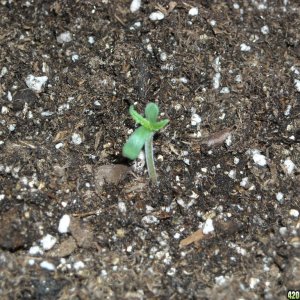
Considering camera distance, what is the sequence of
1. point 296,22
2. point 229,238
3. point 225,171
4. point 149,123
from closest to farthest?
point 149,123, point 229,238, point 225,171, point 296,22

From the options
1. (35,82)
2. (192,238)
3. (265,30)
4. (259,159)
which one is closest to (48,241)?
(192,238)

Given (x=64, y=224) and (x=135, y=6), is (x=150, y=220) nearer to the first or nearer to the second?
(x=64, y=224)

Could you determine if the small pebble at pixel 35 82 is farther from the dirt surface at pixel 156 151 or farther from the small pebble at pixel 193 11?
the small pebble at pixel 193 11

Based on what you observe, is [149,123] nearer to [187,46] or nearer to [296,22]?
[187,46]

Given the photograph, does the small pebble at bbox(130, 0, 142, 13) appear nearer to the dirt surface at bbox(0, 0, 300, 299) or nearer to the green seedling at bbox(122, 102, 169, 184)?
the dirt surface at bbox(0, 0, 300, 299)

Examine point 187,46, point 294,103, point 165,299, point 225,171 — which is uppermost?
Answer: point 187,46

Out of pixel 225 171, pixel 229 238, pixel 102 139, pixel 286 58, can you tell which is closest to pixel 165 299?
pixel 229 238
